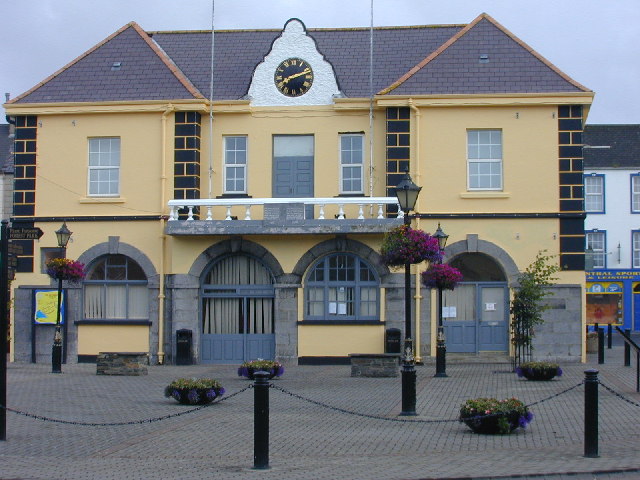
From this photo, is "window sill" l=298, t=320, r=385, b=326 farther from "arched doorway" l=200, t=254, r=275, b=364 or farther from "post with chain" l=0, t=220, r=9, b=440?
"post with chain" l=0, t=220, r=9, b=440

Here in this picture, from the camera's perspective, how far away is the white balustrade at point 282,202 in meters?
27.0

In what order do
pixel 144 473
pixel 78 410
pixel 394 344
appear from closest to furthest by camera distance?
pixel 144 473 → pixel 78 410 → pixel 394 344

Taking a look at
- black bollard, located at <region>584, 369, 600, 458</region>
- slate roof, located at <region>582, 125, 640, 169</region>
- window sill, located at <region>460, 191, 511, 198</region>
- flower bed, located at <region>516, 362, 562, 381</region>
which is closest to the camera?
black bollard, located at <region>584, 369, 600, 458</region>

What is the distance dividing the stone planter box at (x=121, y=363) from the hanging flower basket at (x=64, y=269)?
2.64 metres

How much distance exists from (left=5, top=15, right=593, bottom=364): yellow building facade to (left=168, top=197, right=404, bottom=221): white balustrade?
0.07 metres

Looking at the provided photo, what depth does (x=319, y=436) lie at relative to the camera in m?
14.5

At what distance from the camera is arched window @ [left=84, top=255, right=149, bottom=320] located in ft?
94.5

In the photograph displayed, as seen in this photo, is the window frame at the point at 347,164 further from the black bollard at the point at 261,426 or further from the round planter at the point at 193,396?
the black bollard at the point at 261,426

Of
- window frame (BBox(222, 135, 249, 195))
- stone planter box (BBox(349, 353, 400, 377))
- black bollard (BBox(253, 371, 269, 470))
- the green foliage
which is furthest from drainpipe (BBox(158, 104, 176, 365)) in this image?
black bollard (BBox(253, 371, 269, 470))

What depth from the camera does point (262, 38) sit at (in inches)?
1241

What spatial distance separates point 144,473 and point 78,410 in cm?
645

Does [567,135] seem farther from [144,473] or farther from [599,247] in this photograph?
[599,247]

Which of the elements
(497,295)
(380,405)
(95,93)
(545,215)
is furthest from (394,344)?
(95,93)

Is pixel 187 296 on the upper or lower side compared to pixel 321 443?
upper
